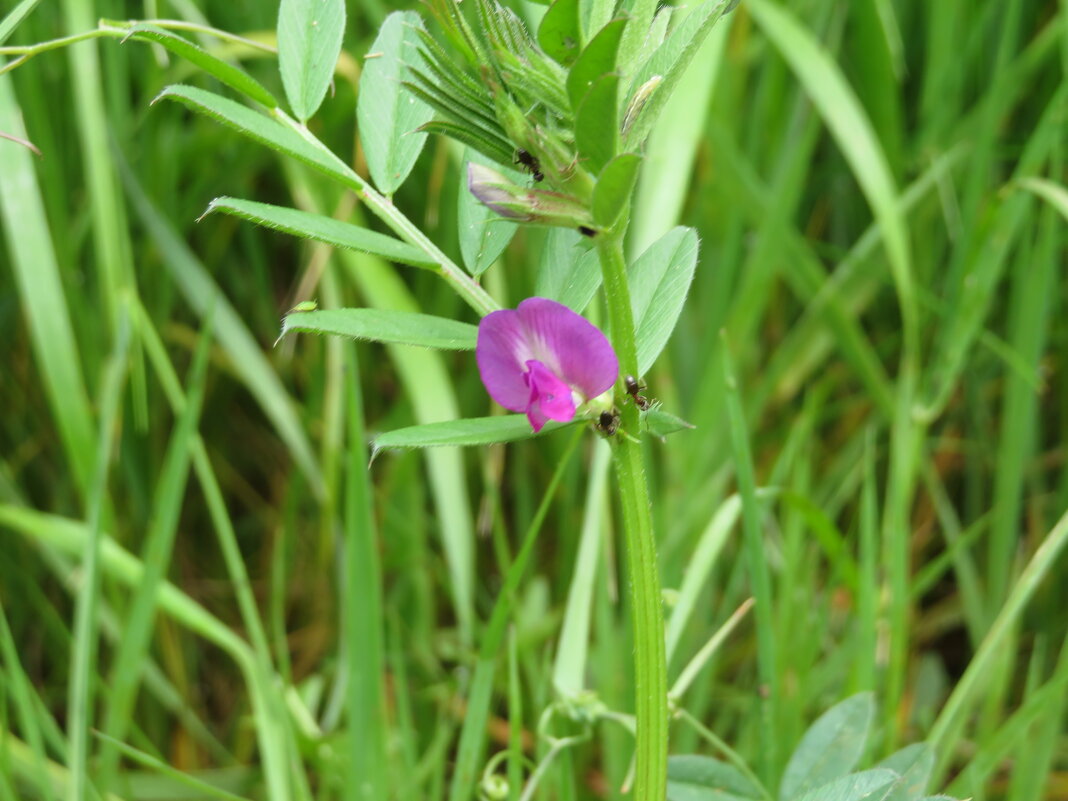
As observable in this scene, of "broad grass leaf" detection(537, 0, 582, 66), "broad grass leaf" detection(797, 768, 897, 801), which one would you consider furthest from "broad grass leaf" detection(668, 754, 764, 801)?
"broad grass leaf" detection(537, 0, 582, 66)

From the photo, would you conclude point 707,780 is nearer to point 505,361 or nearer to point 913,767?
point 913,767

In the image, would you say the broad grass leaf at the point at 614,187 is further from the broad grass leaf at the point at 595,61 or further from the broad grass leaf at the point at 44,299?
the broad grass leaf at the point at 44,299

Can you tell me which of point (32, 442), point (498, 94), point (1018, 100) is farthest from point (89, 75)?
point (1018, 100)

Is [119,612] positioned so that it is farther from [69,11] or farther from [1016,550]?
[1016,550]

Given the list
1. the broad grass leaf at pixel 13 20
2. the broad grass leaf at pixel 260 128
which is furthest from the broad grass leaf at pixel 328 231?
the broad grass leaf at pixel 13 20

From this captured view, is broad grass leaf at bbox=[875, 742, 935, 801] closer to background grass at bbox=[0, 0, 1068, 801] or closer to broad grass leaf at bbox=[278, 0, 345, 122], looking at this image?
background grass at bbox=[0, 0, 1068, 801]

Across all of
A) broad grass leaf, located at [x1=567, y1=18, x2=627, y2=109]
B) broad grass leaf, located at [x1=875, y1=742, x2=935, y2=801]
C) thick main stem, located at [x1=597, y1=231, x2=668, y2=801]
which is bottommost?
broad grass leaf, located at [x1=875, y1=742, x2=935, y2=801]
